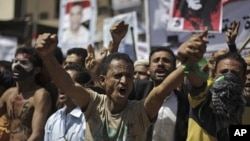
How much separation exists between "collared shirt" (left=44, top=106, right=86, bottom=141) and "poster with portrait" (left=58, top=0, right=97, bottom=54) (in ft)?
16.6

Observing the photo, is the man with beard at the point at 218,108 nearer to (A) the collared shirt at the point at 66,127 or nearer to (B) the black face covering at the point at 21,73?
(A) the collared shirt at the point at 66,127

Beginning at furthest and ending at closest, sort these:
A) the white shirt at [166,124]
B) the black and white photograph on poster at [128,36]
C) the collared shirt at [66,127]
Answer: the black and white photograph on poster at [128,36], the collared shirt at [66,127], the white shirt at [166,124]

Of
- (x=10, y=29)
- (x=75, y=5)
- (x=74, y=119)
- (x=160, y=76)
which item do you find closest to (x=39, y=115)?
(x=74, y=119)

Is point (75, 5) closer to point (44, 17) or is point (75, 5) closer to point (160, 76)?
point (160, 76)

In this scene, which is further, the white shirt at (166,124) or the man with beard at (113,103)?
the white shirt at (166,124)

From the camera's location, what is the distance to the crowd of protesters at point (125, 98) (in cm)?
358

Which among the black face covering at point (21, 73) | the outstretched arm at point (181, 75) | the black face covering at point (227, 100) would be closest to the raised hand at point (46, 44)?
the outstretched arm at point (181, 75)

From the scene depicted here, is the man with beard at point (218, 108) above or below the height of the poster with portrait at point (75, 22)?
below

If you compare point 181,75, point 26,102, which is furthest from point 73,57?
point 181,75

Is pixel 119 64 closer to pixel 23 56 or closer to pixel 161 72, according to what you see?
pixel 161 72

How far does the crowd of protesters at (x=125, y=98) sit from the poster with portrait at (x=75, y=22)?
4.45 metres

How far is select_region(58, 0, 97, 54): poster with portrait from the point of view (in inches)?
385

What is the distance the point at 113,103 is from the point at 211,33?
305 cm

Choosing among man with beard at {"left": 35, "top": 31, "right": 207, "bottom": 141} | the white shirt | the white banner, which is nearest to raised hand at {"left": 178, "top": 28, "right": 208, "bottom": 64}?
man with beard at {"left": 35, "top": 31, "right": 207, "bottom": 141}
